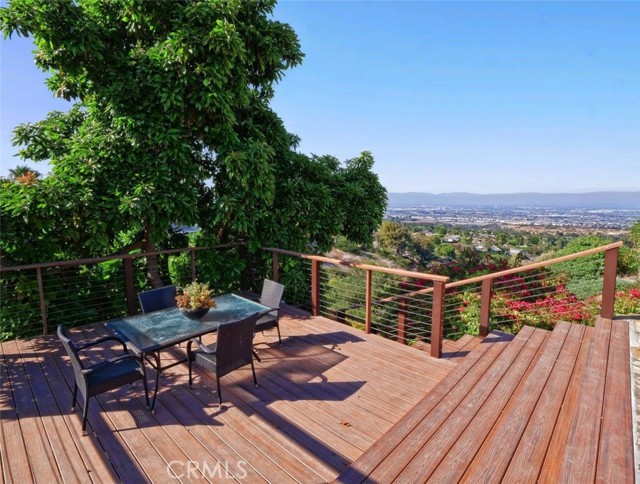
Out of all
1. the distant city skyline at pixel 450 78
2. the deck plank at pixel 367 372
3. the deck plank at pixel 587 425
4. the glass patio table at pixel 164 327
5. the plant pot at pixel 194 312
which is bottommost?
the deck plank at pixel 367 372

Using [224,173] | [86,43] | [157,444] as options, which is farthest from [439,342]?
[86,43]

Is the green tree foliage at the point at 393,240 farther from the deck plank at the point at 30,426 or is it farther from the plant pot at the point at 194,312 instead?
the deck plank at the point at 30,426

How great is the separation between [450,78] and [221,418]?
50.0 feet

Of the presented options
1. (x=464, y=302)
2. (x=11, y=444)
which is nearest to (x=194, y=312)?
(x=11, y=444)

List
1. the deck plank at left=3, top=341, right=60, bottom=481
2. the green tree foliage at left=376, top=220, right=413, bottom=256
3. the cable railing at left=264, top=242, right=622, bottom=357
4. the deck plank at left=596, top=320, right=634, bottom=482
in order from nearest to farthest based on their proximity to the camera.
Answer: the deck plank at left=596, top=320, right=634, bottom=482, the deck plank at left=3, top=341, right=60, bottom=481, the cable railing at left=264, top=242, right=622, bottom=357, the green tree foliage at left=376, top=220, right=413, bottom=256

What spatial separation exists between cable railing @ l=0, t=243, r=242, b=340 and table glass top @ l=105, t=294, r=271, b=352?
197 centimetres

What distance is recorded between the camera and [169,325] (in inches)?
129

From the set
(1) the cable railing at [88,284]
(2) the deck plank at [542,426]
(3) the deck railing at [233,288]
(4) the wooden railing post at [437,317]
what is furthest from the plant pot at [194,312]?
(2) the deck plank at [542,426]

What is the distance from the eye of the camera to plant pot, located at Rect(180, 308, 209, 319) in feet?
11.2

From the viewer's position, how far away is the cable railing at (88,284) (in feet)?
15.1

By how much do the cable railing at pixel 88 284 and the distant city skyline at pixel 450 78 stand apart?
2123mm

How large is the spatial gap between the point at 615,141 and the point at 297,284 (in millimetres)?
22586

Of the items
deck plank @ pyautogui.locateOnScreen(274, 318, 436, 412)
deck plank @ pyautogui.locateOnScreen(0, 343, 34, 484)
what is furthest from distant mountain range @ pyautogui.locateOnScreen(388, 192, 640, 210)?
deck plank @ pyautogui.locateOnScreen(0, 343, 34, 484)

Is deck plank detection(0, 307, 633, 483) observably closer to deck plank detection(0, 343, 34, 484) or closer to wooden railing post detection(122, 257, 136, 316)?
deck plank detection(0, 343, 34, 484)
